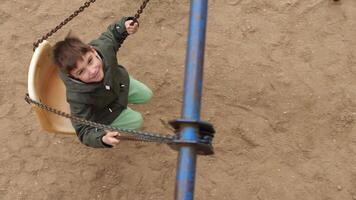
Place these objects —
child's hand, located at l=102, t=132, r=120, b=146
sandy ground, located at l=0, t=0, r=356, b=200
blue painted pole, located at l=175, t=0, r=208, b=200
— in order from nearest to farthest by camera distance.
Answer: blue painted pole, located at l=175, t=0, r=208, b=200 < child's hand, located at l=102, t=132, r=120, b=146 < sandy ground, located at l=0, t=0, r=356, b=200

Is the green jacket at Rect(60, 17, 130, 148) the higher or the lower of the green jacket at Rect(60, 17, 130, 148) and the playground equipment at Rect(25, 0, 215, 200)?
the higher

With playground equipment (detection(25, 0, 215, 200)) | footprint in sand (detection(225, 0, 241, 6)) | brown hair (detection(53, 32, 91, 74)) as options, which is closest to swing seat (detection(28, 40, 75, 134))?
playground equipment (detection(25, 0, 215, 200))

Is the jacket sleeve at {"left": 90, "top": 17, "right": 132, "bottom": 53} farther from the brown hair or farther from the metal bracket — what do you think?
the metal bracket

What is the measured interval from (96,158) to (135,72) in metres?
0.57

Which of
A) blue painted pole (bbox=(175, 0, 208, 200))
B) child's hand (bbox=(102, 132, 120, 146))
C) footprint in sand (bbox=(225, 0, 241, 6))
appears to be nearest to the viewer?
blue painted pole (bbox=(175, 0, 208, 200))

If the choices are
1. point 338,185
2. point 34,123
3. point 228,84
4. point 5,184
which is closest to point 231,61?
point 228,84

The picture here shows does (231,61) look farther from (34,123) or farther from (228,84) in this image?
(34,123)

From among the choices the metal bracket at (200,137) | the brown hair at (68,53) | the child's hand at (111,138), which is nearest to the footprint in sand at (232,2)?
the brown hair at (68,53)

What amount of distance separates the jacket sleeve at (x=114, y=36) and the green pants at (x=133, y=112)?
28cm

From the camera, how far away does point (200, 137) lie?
1174 mm

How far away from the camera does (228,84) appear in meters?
2.62

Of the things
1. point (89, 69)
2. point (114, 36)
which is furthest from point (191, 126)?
point (114, 36)

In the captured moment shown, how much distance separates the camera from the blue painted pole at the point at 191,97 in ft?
3.65

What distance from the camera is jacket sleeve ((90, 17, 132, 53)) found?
2107mm
